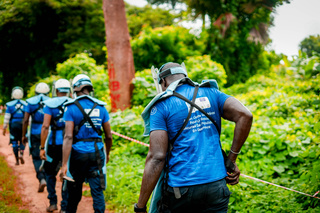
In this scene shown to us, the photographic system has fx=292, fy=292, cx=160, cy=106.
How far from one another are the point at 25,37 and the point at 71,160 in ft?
61.3

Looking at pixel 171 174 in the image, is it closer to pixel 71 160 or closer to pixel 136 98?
pixel 71 160

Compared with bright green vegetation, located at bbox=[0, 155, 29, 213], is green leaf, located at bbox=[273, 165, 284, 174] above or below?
above

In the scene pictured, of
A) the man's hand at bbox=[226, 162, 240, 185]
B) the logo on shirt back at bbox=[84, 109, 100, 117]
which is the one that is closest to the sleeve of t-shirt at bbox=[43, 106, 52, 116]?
the logo on shirt back at bbox=[84, 109, 100, 117]

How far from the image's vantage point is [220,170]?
2.49 m

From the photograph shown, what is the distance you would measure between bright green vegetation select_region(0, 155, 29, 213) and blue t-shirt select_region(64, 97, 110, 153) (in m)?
2.25

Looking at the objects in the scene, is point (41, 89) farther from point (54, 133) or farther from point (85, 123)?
point (85, 123)

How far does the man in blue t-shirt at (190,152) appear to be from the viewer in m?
2.38

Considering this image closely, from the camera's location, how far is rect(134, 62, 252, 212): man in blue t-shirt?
238cm

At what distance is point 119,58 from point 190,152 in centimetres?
838

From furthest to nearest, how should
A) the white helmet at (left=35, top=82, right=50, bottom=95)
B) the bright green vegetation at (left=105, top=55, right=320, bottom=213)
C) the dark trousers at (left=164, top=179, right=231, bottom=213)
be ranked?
1. the white helmet at (left=35, top=82, right=50, bottom=95)
2. the bright green vegetation at (left=105, top=55, right=320, bottom=213)
3. the dark trousers at (left=164, top=179, right=231, bottom=213)

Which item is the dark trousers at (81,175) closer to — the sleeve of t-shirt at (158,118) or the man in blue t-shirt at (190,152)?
the man in blue t-shirt at (190,152)

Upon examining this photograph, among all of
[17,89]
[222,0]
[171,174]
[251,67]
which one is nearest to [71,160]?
[171,174]

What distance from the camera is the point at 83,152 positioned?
161 inches

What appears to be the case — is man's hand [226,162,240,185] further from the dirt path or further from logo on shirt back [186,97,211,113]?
the dirt path
